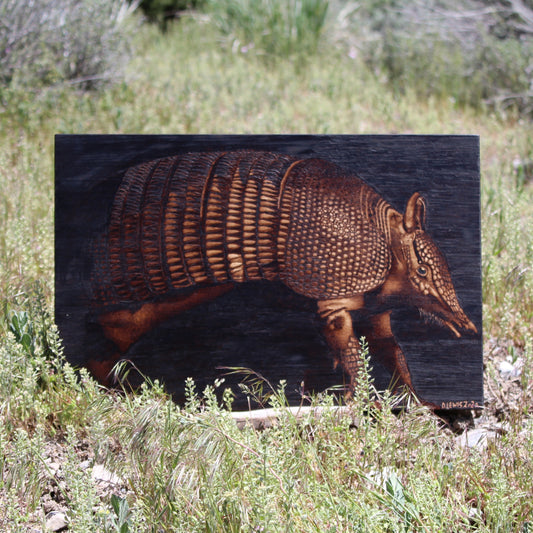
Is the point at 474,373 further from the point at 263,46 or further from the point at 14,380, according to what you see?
the point at 263,46

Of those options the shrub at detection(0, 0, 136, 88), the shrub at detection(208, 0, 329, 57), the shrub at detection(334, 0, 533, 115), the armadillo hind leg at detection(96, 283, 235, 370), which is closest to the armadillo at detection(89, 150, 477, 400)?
the armadillo hind leg at detection(96, 283, 235, 370)

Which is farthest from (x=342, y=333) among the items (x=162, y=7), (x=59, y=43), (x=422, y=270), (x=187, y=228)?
(x=162, y=7)

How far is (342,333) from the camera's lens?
96.6 inches

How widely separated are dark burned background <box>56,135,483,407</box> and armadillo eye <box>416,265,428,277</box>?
4.8 inches

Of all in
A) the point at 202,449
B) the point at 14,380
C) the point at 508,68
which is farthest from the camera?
the point at 508,68

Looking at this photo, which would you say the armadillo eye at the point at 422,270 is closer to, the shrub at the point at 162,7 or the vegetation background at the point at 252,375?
Answer: the vegetation background at the point at 252,375

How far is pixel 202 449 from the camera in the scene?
5.20 ft

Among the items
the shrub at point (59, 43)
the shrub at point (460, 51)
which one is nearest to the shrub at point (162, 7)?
the shrub at point (460, 51)

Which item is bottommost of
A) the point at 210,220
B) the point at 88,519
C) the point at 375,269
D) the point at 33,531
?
the point at 33,531

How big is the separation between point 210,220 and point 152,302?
429 mm

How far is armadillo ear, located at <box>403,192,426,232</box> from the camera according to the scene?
2.49m

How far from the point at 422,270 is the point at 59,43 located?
15.1 feet

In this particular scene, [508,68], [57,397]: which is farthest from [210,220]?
[508,68]

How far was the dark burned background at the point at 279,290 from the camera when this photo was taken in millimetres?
2396
